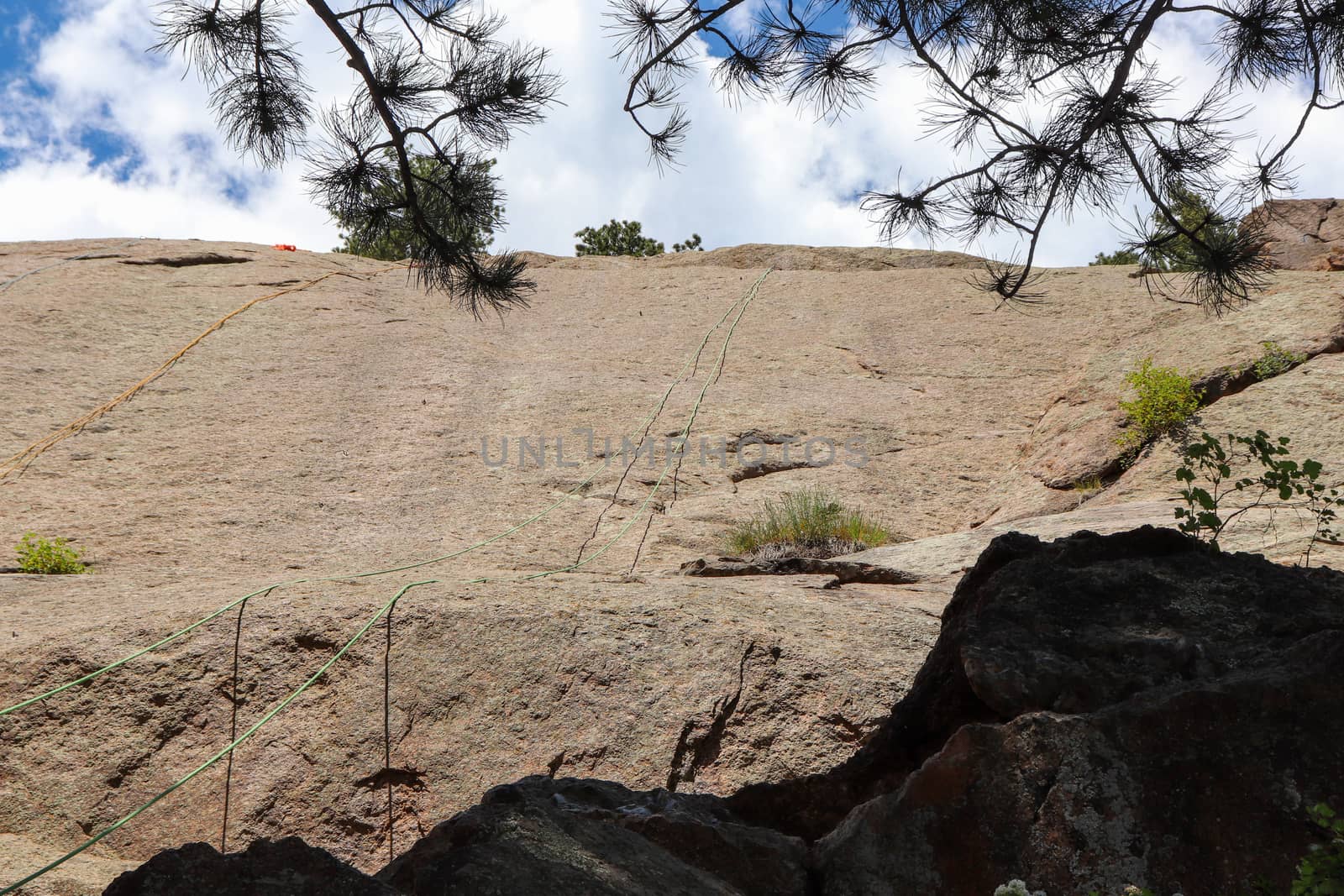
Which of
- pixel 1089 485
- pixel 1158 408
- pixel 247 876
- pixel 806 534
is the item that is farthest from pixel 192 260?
pixel 247 876

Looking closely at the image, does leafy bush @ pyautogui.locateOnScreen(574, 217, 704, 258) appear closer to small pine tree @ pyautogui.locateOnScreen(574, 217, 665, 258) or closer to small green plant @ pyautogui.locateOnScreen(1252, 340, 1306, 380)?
small pine tree @ pyautogui.locateOnScreen(574, 217, 665, 258)

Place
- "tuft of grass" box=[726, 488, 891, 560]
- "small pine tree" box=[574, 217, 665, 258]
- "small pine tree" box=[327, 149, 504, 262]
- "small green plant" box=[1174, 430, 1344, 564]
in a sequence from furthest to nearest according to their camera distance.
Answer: "small pine tree" box=[574, 217, 665, 258], "tuft of grass" box=[726, 488, 891, 560], "small pine tree" box=[327, 149, 504, 262], "small green plant" box=[1174, 430, 1344, 564]

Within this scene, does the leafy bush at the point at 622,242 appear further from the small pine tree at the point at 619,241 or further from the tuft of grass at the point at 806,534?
the tuft of grass at the point at 806,534

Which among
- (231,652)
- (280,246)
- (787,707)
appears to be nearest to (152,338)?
(280,246)

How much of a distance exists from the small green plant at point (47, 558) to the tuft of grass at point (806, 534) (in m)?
3.37

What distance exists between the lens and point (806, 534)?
5879 millimetres

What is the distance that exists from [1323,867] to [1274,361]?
5764mm

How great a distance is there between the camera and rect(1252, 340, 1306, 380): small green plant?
256 inches

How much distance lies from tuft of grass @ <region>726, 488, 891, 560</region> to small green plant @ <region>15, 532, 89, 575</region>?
3367 mm

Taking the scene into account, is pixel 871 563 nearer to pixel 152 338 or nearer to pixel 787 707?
pixel 787 707

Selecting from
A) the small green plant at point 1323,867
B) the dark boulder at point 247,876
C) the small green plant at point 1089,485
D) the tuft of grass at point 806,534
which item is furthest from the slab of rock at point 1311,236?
the dark boulder at point 247,876

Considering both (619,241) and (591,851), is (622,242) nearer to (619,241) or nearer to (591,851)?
(619,241)

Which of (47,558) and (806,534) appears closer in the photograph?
(47,558)

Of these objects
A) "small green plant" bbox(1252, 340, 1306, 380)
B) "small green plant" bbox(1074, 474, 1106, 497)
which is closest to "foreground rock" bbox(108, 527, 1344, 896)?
"small green plant" bbox(1074, 474, 1106, 497)
